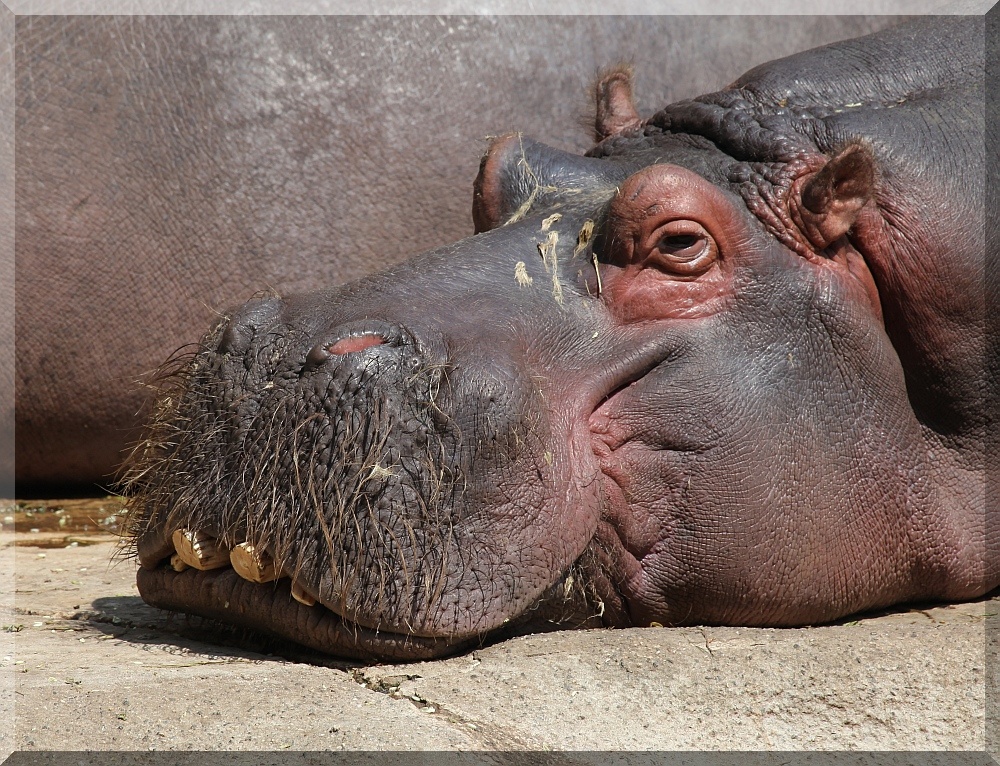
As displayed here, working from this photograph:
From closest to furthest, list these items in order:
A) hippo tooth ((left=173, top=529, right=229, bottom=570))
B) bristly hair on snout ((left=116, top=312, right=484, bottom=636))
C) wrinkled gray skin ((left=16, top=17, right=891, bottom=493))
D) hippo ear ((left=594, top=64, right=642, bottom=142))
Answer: bristly hair on snout ((left=116, top=312, right=484, bottom=636))
hippo tooth ((left=173, top=529, right=229, bottom=570))
hippo ear ((left=594, top=64, right=642, bottom=142))
wrinkled gray skin ((left=16, top=17, right=891, bottom=493))

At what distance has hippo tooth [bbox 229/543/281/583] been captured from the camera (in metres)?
2.75

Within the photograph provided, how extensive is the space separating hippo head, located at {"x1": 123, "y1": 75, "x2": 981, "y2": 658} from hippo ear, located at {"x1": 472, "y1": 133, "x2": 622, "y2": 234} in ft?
0.09

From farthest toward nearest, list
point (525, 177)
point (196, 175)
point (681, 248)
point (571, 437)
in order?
point (196, 175), point (525, 177), point (681, 248), point (571, 437)

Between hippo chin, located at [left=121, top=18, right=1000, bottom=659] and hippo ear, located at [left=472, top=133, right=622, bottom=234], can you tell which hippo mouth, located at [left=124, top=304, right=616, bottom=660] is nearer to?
hippo chin, located at [left=121, top=18, right=1000, bottom=659]

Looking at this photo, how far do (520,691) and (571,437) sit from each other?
627 millimetres

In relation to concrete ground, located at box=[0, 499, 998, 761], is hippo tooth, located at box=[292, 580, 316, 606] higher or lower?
higher

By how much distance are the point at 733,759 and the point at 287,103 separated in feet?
12.3

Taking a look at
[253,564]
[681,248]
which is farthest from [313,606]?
[681,248]

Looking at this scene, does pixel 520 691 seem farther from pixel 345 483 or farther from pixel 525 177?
pixel 525 177

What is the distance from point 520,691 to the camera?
2.58 metres

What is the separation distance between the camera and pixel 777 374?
3.13m

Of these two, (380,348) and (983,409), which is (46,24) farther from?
(983,409)

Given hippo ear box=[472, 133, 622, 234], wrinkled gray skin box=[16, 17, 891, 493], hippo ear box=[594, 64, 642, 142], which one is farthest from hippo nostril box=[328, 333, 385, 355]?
wrinkled gray skin box=[16, 17, 891, 493]

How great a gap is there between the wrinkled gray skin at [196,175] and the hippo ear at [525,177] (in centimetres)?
176
